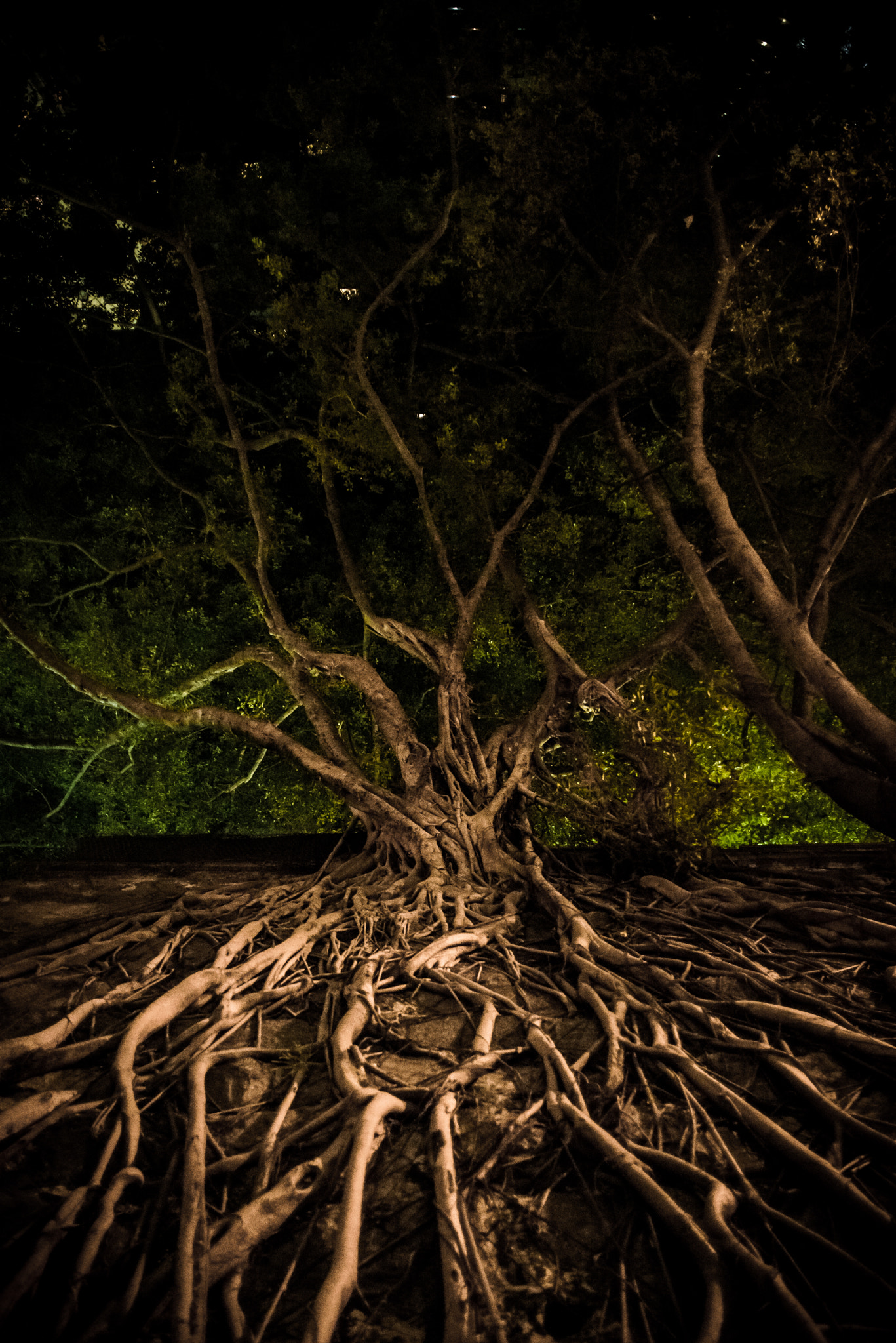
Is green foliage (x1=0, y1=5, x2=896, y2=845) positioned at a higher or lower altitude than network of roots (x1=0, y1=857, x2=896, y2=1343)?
higher

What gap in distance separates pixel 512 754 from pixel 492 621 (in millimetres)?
3352

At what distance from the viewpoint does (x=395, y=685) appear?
1323cm

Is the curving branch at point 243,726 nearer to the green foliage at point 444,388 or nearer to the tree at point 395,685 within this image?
the tree at point 395,685

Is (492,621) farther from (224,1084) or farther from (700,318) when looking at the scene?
(224,1084)

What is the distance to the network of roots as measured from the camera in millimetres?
2432

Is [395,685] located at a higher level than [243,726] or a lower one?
higher

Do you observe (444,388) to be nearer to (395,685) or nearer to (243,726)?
(243,726)

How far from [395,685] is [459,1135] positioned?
10174 mm

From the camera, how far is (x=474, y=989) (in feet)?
15.4

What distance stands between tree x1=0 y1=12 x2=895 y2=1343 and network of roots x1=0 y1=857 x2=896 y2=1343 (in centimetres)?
2

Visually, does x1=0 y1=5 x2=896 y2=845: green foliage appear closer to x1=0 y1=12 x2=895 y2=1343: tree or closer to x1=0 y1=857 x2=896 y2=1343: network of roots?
x1=0 y1=12 x2=895 y2=1343: tree

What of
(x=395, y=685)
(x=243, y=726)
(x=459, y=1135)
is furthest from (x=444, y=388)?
(x=459, y=1135)

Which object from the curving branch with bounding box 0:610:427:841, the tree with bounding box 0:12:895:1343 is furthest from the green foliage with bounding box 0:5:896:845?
the curving branch with bounding box 0:610:427:841

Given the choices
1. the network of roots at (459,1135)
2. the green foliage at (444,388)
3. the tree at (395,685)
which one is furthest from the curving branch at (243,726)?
the network of roots at (459,1135)
